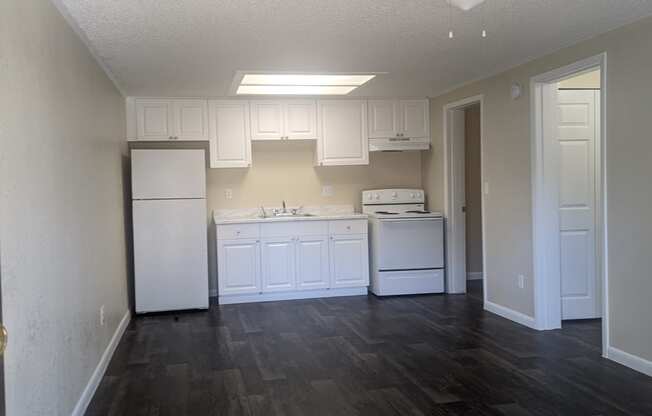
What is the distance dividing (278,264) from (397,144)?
1.88m

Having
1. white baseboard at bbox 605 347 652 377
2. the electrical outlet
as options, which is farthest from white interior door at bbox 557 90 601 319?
white baseboard at bbox 605 347 652 377

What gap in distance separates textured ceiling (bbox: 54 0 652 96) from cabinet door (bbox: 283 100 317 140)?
124cm

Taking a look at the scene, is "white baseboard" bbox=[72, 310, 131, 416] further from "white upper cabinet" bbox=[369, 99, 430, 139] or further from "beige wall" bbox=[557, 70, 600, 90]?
"beige wall" bbox=[557, 70, 600, 90]

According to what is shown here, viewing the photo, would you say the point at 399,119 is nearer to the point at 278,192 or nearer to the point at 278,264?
the point at 278,192

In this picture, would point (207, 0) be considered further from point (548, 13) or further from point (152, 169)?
point (152, 169)

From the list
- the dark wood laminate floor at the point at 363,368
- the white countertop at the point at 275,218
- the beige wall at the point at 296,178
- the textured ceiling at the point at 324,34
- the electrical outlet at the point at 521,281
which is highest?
the textured ceiling at the point at 324,34

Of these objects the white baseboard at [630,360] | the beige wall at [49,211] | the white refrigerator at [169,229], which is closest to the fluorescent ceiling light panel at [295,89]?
the white refrigerator at [169,229]

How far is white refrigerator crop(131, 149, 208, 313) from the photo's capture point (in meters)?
5.45

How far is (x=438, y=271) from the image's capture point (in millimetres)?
6148

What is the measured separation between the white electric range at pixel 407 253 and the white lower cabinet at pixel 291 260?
193mm

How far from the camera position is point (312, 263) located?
6.05 meters

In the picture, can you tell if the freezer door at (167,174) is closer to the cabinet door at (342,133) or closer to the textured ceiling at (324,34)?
the textured ceiling at (324,34)

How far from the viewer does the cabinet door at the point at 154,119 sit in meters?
5.79

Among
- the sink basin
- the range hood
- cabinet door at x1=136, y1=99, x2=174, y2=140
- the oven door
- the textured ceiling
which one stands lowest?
the oven door
